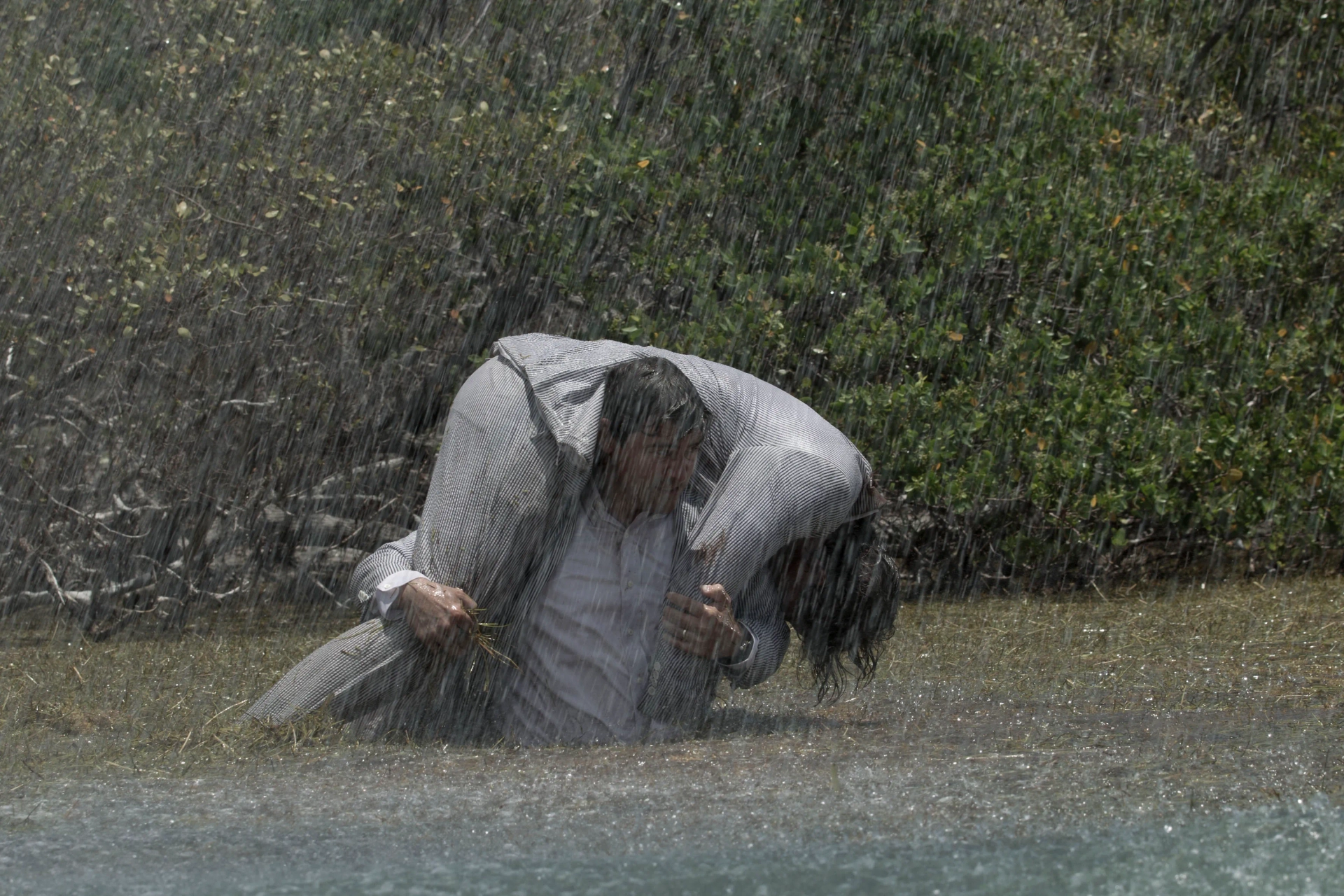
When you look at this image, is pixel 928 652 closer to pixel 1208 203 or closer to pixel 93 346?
pixel 1208 203

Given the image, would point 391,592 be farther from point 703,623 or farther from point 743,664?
point 743,664

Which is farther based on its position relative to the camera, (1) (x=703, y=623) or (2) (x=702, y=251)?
(2) (x=702, y=251)

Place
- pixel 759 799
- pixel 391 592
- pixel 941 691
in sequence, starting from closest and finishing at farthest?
pixel 759 799 → pixel 391 592 → pixel 941 691

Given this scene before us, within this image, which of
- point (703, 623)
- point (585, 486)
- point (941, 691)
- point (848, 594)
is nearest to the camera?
point (703, 623)

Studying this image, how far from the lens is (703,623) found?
12.6 ft

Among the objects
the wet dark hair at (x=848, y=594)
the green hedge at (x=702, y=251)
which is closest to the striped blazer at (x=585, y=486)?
the wet dark hair at (x=848, y=594)

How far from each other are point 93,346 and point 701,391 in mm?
4313

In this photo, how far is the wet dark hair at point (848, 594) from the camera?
13.6 feet

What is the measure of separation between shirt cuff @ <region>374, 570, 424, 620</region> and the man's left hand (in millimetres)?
153

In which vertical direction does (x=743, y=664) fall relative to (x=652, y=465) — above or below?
below

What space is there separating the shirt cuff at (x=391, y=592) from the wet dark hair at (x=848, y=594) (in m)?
0.31

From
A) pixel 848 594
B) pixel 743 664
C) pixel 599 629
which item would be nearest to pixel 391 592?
pixel 599 629

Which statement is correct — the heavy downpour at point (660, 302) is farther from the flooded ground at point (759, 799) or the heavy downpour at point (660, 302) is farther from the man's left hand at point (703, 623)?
the man's left hand at point (703, 623)

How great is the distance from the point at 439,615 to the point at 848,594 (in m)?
1.10
